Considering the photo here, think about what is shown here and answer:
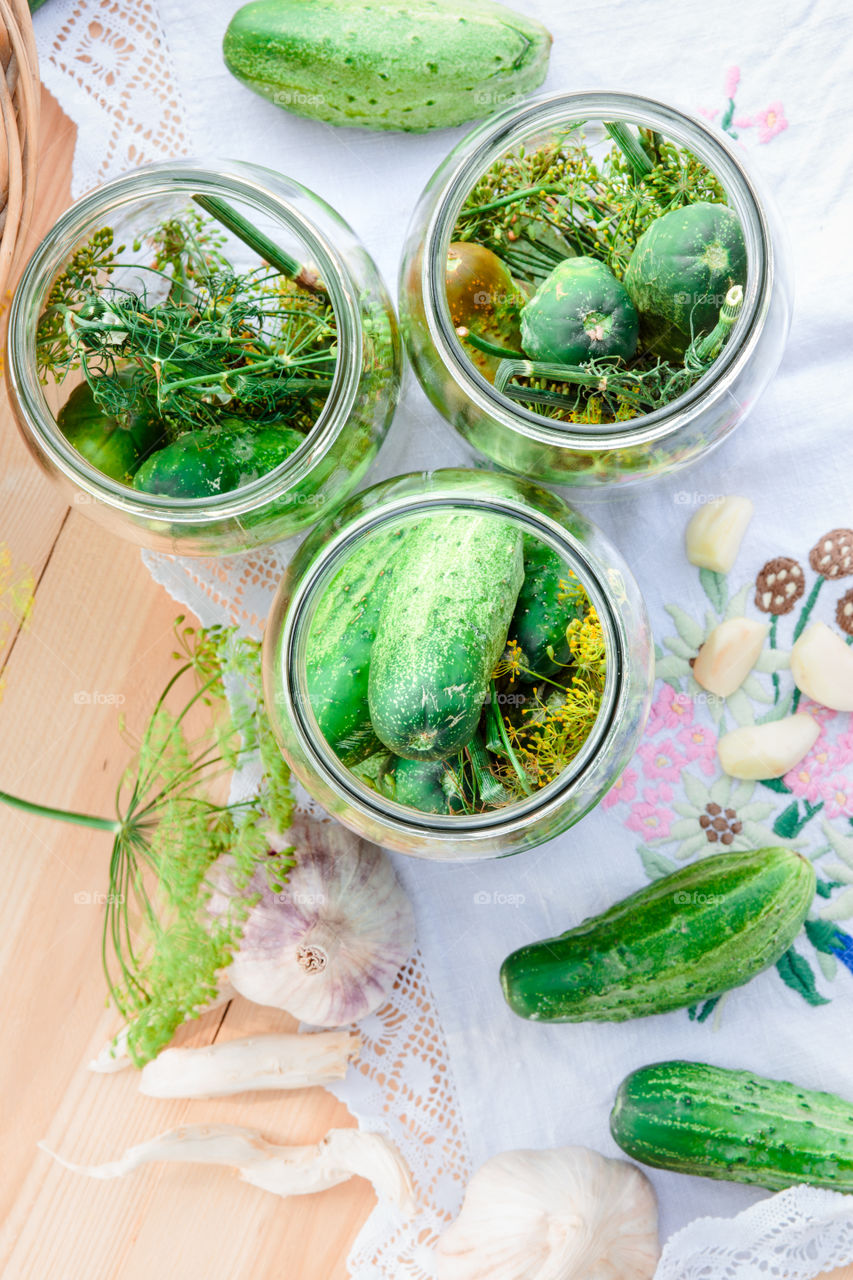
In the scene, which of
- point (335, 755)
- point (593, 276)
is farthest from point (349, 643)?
point (593, 276)

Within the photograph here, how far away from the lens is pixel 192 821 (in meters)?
0.90

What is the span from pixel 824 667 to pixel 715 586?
115 mm

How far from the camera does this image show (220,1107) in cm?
97

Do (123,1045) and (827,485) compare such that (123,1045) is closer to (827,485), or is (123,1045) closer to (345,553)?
(345,553)

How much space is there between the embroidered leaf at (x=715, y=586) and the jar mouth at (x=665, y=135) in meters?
0.23

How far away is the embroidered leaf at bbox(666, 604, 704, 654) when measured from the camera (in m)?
0.89

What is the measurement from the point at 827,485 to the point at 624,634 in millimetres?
317

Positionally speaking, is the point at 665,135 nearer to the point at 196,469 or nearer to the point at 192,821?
the point at 196,469

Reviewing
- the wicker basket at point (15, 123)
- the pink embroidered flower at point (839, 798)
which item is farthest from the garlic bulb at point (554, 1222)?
the wicker basket at point (15, 123)

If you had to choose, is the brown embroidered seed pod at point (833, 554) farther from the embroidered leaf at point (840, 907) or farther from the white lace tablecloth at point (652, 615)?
the embroidered leaf at point (840, 907)

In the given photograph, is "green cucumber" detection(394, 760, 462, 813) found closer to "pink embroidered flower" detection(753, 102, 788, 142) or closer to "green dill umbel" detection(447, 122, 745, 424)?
"green dill umbel" detection(447, 122, 745, 424)

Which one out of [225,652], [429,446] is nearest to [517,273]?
[429,446]

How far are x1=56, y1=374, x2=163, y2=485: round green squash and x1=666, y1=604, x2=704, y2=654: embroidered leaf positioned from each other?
462 millimetres

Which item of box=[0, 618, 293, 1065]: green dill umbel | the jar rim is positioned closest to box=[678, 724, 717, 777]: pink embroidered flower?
the jar rim
